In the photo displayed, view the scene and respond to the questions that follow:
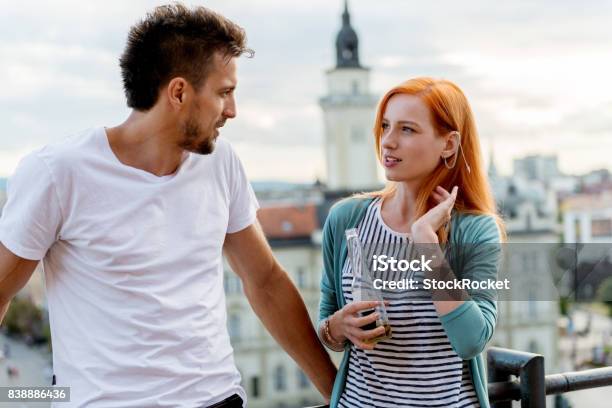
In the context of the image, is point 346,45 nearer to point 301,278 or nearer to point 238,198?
point 301,278

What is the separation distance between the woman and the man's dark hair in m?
0.19

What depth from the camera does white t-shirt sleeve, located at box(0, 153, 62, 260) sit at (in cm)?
76

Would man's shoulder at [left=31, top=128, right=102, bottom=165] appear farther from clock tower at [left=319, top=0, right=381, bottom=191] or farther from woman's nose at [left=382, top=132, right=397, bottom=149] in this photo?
clock tower at [left=319, top=0, right=381, bottom=191]

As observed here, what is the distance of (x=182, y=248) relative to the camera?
826 mm

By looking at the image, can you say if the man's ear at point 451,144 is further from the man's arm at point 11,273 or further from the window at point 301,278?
the window at point 301,278

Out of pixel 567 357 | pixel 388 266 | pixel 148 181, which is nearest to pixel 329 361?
pixel 388 266

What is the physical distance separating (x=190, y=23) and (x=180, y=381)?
34 cm

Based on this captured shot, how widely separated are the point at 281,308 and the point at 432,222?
9.9 inches

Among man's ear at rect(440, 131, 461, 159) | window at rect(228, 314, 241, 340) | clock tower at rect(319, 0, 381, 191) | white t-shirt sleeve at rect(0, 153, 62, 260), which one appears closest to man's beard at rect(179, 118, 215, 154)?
white t-shirt sleeve at rect(0, 153, 62, 260)

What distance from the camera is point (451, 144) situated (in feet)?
2.89

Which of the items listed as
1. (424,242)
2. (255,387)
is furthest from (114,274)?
(255,387)

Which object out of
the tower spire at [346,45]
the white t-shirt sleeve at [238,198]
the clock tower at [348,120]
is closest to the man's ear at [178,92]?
the white t-shirt sleeve at [238,198]

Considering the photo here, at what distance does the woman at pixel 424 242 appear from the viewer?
83 cm

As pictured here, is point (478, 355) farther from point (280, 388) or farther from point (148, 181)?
point (280, 388)
